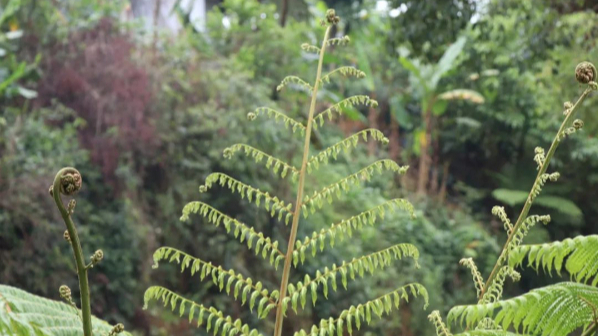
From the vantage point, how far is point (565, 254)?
1.29 m

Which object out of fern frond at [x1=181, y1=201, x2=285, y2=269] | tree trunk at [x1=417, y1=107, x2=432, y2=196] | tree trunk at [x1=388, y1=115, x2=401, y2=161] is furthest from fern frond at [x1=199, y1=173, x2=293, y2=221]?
tree trunk at [x1=388, y1=115, x2=401, y2=161]

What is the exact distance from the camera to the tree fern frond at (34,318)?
1109 mm

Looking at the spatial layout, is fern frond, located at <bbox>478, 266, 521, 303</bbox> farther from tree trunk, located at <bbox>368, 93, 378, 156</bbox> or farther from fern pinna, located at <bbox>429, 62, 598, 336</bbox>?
tree trunk, located at <bbox>368, 93, 378, 156</bbox>

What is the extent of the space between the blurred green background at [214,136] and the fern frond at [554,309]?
443 cm

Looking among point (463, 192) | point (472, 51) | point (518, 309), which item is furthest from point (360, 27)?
point (518, 309)

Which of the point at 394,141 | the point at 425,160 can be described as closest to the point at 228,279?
the point at 425,160

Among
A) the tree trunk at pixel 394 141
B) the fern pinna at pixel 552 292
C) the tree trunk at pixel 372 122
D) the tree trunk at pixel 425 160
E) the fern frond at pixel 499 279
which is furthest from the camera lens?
the tree trunk at pixel 394 141

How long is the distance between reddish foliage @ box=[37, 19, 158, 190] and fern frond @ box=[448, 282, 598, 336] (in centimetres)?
596

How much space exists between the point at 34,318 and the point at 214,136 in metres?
6.17

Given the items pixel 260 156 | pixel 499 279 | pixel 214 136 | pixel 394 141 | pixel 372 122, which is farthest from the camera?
pixel 394 141

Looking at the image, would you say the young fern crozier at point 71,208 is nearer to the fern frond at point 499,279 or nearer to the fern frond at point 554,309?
the fern frond at point 554,309

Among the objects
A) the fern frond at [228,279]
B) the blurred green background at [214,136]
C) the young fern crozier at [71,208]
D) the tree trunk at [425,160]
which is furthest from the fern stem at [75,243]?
the tree trunk at [425,160]

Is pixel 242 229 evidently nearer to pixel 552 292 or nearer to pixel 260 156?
pixel 260 156

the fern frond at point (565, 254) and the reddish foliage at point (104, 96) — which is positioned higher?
the reddish foliage at point (104, 96)
